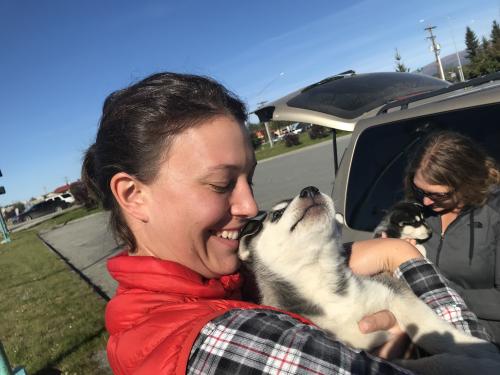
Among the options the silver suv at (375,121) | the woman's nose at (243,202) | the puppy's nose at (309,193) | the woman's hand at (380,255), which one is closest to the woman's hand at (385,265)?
the woman's hand at (380,255)

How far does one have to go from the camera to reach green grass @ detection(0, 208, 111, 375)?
6.48 metres

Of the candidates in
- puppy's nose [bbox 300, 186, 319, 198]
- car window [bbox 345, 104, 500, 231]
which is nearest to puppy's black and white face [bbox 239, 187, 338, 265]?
puppy's nose [bbox 300, 186, 319, 198]

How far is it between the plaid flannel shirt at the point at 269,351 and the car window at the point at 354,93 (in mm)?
2733

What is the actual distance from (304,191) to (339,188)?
1.63 metres

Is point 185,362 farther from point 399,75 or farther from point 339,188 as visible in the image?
point 399,75

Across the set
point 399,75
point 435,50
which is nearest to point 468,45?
point 435,50

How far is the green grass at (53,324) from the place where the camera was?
6484mm

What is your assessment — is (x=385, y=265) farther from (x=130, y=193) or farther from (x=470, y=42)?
(x=470, y=42)

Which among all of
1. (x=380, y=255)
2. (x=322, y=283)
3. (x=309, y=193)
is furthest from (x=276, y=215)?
(x=380, y=255)

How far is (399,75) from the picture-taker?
15.4 feet

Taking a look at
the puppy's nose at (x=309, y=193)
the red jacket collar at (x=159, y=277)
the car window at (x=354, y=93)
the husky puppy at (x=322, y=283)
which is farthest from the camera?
the car window at (x=354, y=93)

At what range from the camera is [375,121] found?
3.99 metres

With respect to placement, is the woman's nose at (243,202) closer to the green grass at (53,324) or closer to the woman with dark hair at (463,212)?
the woman with dark hair at (463,212)

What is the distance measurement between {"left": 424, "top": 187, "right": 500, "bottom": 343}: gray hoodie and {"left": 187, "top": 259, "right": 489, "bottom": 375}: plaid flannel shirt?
212 centimetres
